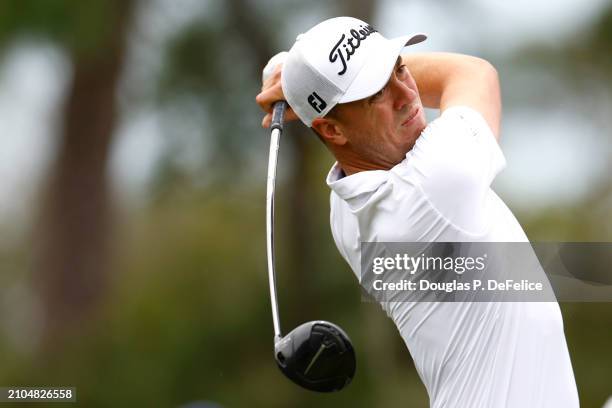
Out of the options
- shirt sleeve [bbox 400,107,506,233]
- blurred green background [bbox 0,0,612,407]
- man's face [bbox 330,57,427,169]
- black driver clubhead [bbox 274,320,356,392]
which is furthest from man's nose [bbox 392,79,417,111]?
blurred green background [bbox 0,0,612,407]

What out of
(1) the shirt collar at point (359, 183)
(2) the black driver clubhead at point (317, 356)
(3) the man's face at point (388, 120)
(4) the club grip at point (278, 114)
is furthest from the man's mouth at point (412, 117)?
(2) the black driver clubhead at point (317, 356)

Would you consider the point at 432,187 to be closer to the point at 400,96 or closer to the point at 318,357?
the point at 400,96

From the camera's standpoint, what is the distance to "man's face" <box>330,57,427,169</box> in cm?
Answer: 241

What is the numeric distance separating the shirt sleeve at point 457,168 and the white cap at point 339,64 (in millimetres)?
165

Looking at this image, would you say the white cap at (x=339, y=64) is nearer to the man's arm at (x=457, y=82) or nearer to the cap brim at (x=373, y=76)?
the cap brim at (x=373, y=76)

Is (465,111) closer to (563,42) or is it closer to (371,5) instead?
(371,5)

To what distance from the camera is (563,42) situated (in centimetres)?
1074

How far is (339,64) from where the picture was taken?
2.39 metres

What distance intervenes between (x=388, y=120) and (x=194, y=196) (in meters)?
7.68

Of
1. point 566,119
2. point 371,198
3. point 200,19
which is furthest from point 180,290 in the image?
point 371,198

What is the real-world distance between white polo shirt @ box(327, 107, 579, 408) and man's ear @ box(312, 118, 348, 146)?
0.10 metres

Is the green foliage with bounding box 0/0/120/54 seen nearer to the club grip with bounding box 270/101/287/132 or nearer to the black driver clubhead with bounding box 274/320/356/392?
the club grip with bounding box 270/101/287/132

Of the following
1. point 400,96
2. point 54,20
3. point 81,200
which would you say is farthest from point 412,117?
point 81,200

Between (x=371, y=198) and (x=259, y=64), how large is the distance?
7.38m
